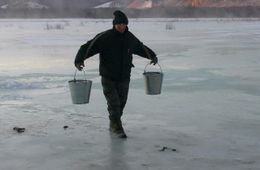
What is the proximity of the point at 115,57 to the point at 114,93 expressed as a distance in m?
0.43

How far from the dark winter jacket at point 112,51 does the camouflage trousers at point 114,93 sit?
2.8 inches

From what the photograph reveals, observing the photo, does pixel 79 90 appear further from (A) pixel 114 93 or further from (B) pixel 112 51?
(B) pixel 112 51

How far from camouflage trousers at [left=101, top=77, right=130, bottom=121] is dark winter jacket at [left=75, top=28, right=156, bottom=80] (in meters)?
0.07

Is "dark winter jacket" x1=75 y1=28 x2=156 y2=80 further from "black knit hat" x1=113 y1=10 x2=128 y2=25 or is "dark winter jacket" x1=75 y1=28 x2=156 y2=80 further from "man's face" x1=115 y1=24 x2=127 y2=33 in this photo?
"black knit hat" x1=113 y1=10 x2=128 y2=25

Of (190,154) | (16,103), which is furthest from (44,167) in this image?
(16,103)

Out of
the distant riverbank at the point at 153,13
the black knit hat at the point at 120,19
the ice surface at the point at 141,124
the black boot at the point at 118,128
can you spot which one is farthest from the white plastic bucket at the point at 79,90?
the distant riverbank at the point at 153,13

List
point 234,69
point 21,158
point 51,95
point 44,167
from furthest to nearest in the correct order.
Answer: point 234,69
point 51,95
point 21,158
point 44,167

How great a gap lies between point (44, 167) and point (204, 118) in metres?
2.79

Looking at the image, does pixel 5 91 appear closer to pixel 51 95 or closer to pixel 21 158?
pixel 51 95

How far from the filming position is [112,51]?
5.79m

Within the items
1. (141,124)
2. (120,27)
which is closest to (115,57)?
(120,27)

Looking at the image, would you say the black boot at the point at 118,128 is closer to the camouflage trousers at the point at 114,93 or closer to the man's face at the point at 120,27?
the camouflage trousers at the point at 114,93

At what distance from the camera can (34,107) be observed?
7543 mm

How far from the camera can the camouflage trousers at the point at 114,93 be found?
588cm
